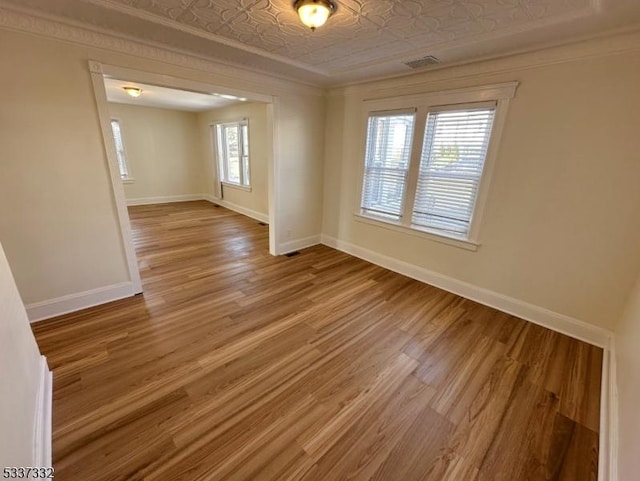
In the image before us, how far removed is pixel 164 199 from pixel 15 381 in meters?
7.11

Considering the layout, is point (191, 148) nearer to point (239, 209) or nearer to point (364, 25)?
point (239, 209)

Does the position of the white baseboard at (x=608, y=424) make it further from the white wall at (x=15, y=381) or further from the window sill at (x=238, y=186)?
the window sill at (x=238, y=186)

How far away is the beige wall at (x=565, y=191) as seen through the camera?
81.7 inches

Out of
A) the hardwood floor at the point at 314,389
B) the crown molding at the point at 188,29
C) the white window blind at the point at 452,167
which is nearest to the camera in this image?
the hardwood floor at the point at 314,389

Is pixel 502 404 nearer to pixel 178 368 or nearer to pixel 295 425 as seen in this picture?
pixel 295 425

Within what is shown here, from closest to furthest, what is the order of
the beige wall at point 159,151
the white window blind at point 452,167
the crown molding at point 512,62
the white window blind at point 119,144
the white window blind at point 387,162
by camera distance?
the crown molding at point 512,62 → the white window blind at point 452,167 → the white window blind at point 387,162 → the white window blind at point 119,144 → the beige wall at point 159,151

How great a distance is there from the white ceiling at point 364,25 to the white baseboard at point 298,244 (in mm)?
2448

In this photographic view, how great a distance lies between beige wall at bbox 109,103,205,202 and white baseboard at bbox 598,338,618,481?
8546 mm

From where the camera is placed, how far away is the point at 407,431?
1579 millimetres

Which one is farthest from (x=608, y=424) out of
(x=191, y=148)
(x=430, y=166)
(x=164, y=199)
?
(x=191, y=148)

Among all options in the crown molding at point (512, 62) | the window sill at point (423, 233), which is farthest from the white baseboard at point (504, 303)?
the crown molding at point (512, 62)

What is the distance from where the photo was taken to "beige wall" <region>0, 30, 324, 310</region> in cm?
205

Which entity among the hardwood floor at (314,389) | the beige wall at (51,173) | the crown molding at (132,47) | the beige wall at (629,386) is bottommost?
the hardwood floor at (314,389)

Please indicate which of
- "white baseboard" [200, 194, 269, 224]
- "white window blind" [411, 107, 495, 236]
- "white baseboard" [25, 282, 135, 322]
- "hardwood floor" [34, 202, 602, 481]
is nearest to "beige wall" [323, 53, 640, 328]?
"white window blind" [411, 107, 495, 236]
